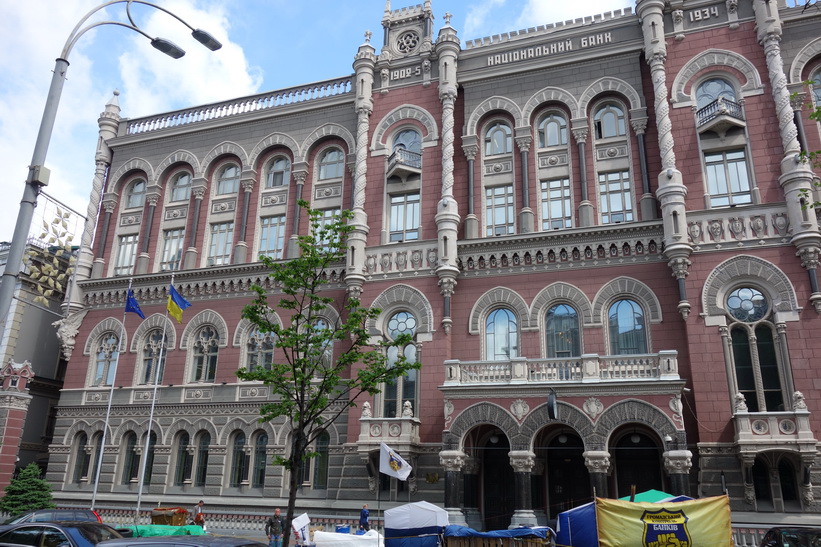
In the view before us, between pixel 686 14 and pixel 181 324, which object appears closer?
pixel 686 14

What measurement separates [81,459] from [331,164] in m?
21.0

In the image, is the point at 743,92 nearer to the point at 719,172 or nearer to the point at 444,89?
the point at 719,172

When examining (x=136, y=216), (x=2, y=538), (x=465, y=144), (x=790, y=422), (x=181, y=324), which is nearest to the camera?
(x=2, y=538)

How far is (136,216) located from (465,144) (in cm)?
2082

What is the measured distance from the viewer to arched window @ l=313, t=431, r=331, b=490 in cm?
3173

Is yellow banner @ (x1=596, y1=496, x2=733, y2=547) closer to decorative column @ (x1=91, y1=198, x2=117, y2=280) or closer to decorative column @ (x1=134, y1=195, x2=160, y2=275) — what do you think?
decorative column @ (x1=134, y1=195, x2=160, y2=275)

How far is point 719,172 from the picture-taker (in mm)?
29406

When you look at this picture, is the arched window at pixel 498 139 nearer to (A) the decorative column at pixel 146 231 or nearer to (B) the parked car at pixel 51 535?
(A) the decorative column at pixel 146 231

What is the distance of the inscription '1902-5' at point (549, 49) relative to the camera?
3303 centimetres

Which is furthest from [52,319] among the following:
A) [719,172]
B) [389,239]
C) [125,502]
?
[719,172]

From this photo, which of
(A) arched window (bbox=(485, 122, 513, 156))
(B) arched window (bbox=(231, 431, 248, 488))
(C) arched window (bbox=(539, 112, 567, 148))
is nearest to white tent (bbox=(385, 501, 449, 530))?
(B) arched window (bbox=(231, 431, 248, 488))

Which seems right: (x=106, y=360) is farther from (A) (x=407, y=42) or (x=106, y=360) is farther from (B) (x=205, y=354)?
(A) (x=407, y=42)

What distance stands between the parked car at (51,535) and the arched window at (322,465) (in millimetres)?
15964

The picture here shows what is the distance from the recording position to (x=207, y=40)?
15477 millimetres
